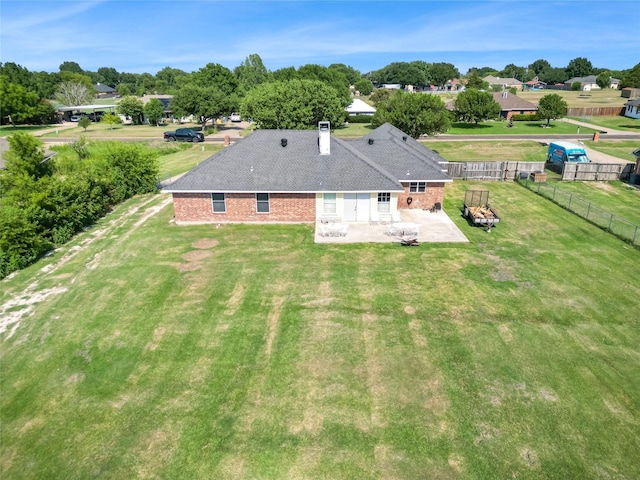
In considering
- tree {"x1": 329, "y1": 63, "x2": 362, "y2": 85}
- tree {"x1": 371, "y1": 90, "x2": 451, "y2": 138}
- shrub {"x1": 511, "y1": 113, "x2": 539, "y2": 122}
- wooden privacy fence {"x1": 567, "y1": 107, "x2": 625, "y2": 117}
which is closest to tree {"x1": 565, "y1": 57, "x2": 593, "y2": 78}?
tree {"x1": 329, "y1": 63, "x2": 362, "y2": 85}

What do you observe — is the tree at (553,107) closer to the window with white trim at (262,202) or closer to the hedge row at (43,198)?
the window with white trim at (262,202)

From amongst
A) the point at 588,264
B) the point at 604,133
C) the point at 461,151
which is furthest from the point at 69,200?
the point at 604,133

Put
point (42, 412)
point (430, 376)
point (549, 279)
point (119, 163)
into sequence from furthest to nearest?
point (119, 163)
point (549, 279)
point (430, 376)
point (42, 412)

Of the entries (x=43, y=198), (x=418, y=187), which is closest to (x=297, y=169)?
(x=418, y=187)

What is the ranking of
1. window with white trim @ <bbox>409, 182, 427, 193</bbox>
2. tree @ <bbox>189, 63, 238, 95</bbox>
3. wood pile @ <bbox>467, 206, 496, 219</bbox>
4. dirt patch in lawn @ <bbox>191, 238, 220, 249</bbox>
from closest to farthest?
dirt patch in lawn @ <bbox>191, 238, 220, 249</bbox> < wood pile @ <bbox>467, 206, 496, 219</bbox> < window with white trim @ <bbox>409, 182, 427, 193</bbox> < tree @ <bbox>189, 63, 238, 95</bbox>

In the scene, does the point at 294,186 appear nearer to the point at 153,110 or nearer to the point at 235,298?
the point at 235,298

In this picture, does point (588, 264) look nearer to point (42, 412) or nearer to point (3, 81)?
point (42, 412)

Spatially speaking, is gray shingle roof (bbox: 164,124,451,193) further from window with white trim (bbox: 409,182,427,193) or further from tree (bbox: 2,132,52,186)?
tree (bbox: 2,132,52,186)
